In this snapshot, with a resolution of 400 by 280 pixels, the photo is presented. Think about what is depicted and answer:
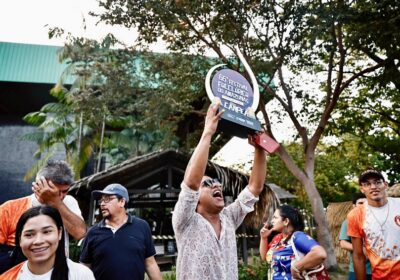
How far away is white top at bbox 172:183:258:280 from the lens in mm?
2143

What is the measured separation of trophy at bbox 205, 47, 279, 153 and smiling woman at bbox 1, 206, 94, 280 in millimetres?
1208

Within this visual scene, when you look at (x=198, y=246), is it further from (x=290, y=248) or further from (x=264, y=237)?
(x=264, y=237)

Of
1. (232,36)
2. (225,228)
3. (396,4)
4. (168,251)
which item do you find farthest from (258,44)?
(225,228)

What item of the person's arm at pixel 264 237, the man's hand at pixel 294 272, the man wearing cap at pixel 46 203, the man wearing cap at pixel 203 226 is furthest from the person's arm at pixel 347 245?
the man wearing cap at pixel 46 203

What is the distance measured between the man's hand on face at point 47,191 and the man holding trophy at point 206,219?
74 cm

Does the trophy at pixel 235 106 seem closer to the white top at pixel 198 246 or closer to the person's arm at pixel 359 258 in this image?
the white top at pixel 198 246

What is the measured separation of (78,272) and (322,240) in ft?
29.8

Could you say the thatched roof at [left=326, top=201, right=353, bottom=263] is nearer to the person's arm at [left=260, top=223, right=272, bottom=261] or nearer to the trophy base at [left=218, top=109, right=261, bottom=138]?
the person's arm at [left=260, top=223, right=272, bottom=261]

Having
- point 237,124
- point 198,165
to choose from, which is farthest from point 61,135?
point 198,165

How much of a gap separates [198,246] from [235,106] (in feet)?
3.24

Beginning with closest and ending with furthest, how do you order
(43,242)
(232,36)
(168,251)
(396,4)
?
(43,242)
(396,4)
(232,36)
(168,251)

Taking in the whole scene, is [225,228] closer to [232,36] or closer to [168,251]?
[232,36]

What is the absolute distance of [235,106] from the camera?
8.32ft

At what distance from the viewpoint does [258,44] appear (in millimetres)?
9539
